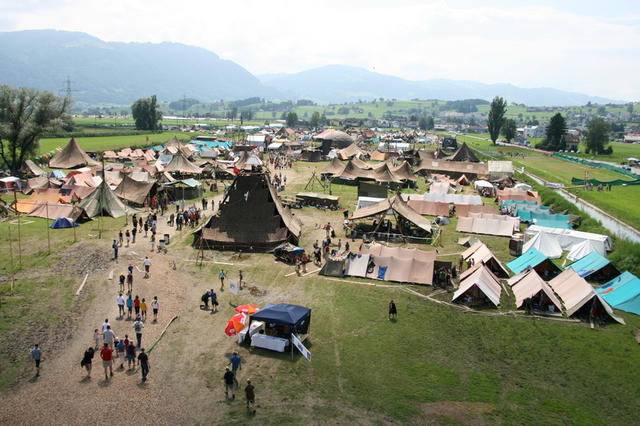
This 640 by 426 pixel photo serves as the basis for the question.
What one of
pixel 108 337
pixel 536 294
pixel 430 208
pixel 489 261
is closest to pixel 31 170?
pixel 430 208

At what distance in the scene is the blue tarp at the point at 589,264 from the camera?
2318 cm

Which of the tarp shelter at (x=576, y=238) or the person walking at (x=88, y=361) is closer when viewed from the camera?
→ the person walking at (x=88, y=361)

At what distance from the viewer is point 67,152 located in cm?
5462

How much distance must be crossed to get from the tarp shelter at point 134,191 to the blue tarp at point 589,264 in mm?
28530

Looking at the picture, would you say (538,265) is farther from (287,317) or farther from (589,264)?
(287,317)

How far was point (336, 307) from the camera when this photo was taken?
61.5 ft

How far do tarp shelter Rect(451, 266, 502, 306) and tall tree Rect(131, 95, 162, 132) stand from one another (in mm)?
108220

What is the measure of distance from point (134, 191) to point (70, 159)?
23326 millimetres

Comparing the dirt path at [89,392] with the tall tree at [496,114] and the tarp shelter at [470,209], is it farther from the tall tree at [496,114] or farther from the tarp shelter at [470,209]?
the tall tree at [496,114]

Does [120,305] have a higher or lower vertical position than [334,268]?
lower

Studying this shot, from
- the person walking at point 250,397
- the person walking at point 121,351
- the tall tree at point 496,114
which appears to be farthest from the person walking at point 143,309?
the tall tree at point 496,114

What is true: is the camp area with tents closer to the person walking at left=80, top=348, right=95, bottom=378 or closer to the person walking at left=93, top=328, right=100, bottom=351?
the person walking at left=80, top=348, right=95, bottom=378

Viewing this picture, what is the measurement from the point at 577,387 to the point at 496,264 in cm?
994

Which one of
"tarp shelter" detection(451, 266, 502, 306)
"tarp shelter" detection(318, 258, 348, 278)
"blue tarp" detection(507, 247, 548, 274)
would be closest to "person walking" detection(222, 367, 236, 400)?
"tarp shelter" detection(318, 258, 348, 278)
